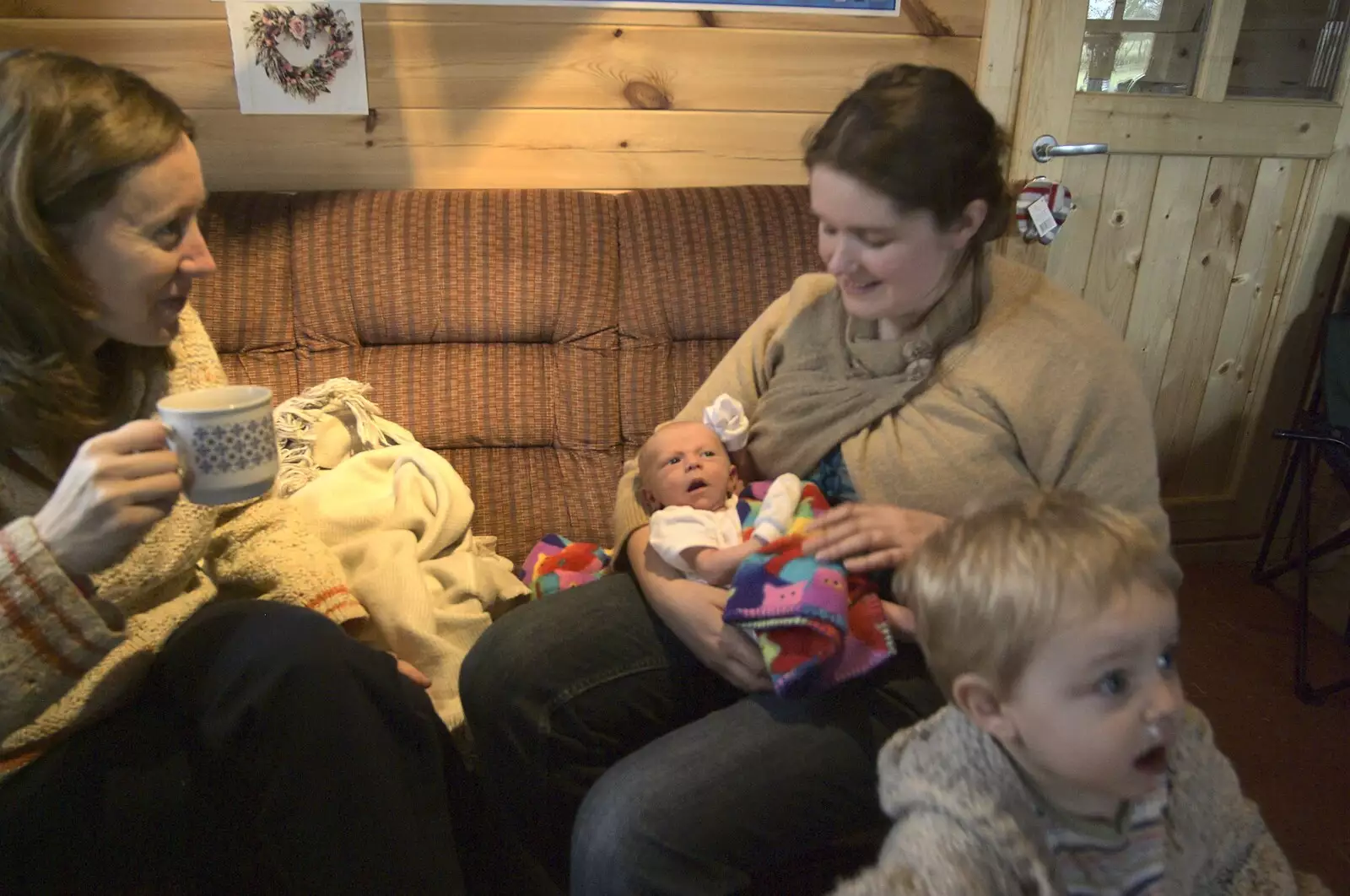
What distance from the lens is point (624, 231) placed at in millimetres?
1882

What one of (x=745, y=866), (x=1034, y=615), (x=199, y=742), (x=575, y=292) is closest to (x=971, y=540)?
(x=1034, y=615)

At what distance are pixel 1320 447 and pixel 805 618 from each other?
1695 millimetres

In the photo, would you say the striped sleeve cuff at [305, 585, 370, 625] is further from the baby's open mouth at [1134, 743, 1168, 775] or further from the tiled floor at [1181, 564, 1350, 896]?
the tiled floor at [1181, 564, 1350, 896]

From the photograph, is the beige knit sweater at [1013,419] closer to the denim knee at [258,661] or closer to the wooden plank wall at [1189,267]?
the denim knee at [258,661]

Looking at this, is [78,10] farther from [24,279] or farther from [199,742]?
[199,742]

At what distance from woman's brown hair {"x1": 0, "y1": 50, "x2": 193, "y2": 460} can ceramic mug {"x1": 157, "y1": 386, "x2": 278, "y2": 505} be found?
175 millimetres

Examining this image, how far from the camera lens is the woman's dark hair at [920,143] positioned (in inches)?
42.2

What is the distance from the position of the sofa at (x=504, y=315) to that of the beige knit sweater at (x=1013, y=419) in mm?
607

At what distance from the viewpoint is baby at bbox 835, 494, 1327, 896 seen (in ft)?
2.63

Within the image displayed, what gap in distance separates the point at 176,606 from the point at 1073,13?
2.12 metres

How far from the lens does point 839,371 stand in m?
1.29

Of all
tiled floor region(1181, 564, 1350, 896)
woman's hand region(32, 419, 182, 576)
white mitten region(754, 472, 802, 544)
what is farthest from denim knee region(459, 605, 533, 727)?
tiled floor region(1181, 564, 1350, 896)

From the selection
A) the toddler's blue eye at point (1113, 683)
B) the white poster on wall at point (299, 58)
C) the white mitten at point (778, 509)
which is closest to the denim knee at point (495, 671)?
the white mitten at point (778, 509)

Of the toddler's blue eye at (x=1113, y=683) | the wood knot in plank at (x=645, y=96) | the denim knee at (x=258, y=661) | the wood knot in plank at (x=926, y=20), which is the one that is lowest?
the denim knee at (x=258, y=661)
